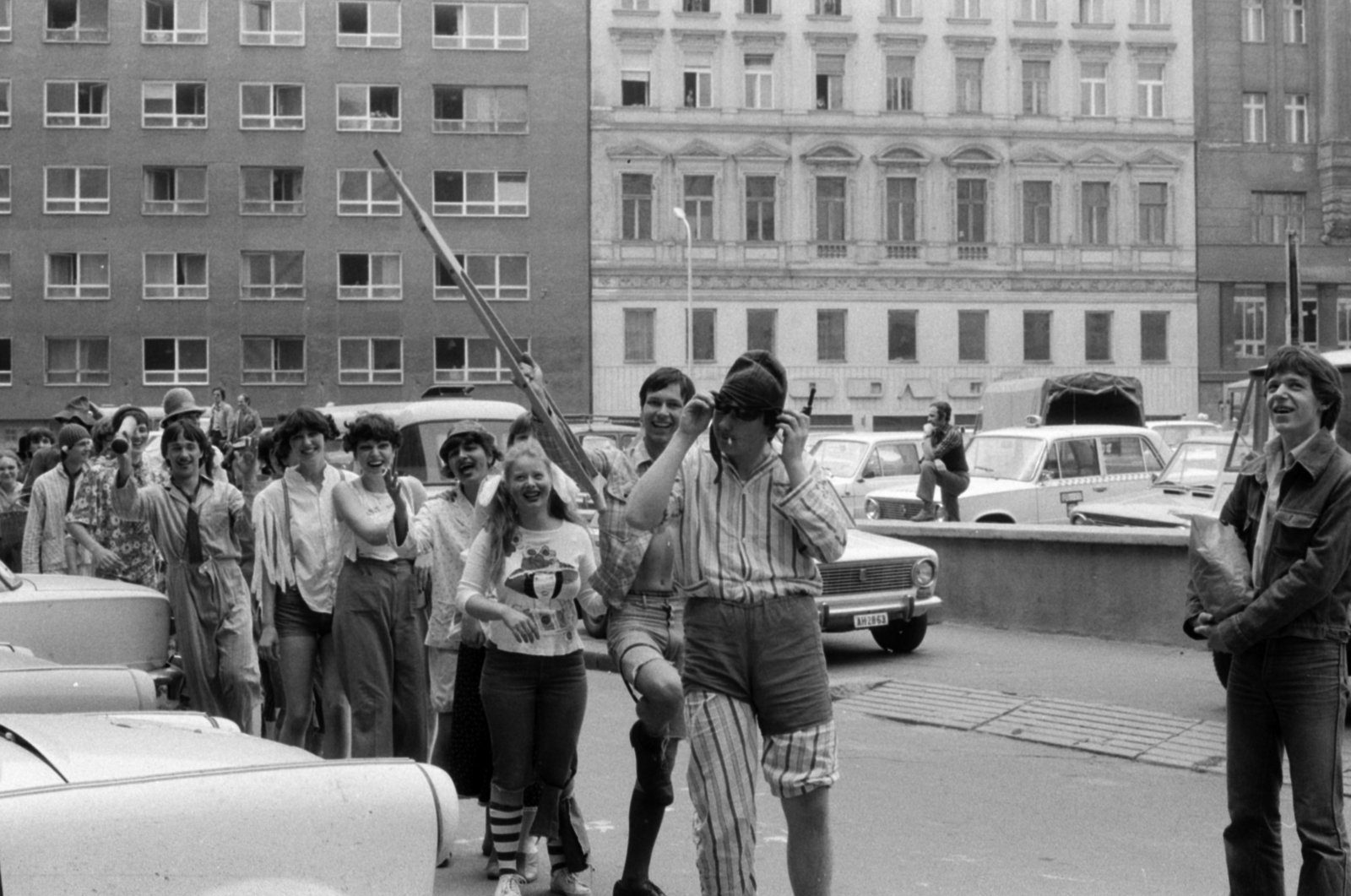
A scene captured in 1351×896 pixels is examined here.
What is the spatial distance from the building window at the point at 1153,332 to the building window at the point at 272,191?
1078 inches

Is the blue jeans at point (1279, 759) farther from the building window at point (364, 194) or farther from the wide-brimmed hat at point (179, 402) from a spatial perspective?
the building window at point (364, 194)

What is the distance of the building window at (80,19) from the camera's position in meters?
51.3

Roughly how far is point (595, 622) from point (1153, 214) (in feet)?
169

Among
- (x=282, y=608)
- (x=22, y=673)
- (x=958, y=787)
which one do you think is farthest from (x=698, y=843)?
(x=958, y=787)

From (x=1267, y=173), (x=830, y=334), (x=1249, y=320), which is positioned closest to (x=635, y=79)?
(x=830, y=334)

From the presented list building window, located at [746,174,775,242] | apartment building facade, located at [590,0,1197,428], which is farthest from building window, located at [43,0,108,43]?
building window, located at [746,174,775,242]

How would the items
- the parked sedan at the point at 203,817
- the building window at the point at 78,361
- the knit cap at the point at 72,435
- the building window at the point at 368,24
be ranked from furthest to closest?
the building window at the point at 368,24
the building window at the point at 78,361
the knit cap at the point at 72,435
the parked sedan at the point at 203,817

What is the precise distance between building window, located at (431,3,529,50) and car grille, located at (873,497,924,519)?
117 feet

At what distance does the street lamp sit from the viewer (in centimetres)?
4997

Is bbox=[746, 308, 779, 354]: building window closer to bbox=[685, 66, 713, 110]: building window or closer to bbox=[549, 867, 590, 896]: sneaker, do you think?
bbox=[685, 66, 713, 110]: building window

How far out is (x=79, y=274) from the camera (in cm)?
5081

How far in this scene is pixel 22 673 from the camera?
434 cm

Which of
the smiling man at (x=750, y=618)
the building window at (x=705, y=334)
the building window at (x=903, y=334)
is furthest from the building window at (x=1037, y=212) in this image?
the smiling man at (x=750, y=618)

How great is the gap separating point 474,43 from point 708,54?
24.6 feet
